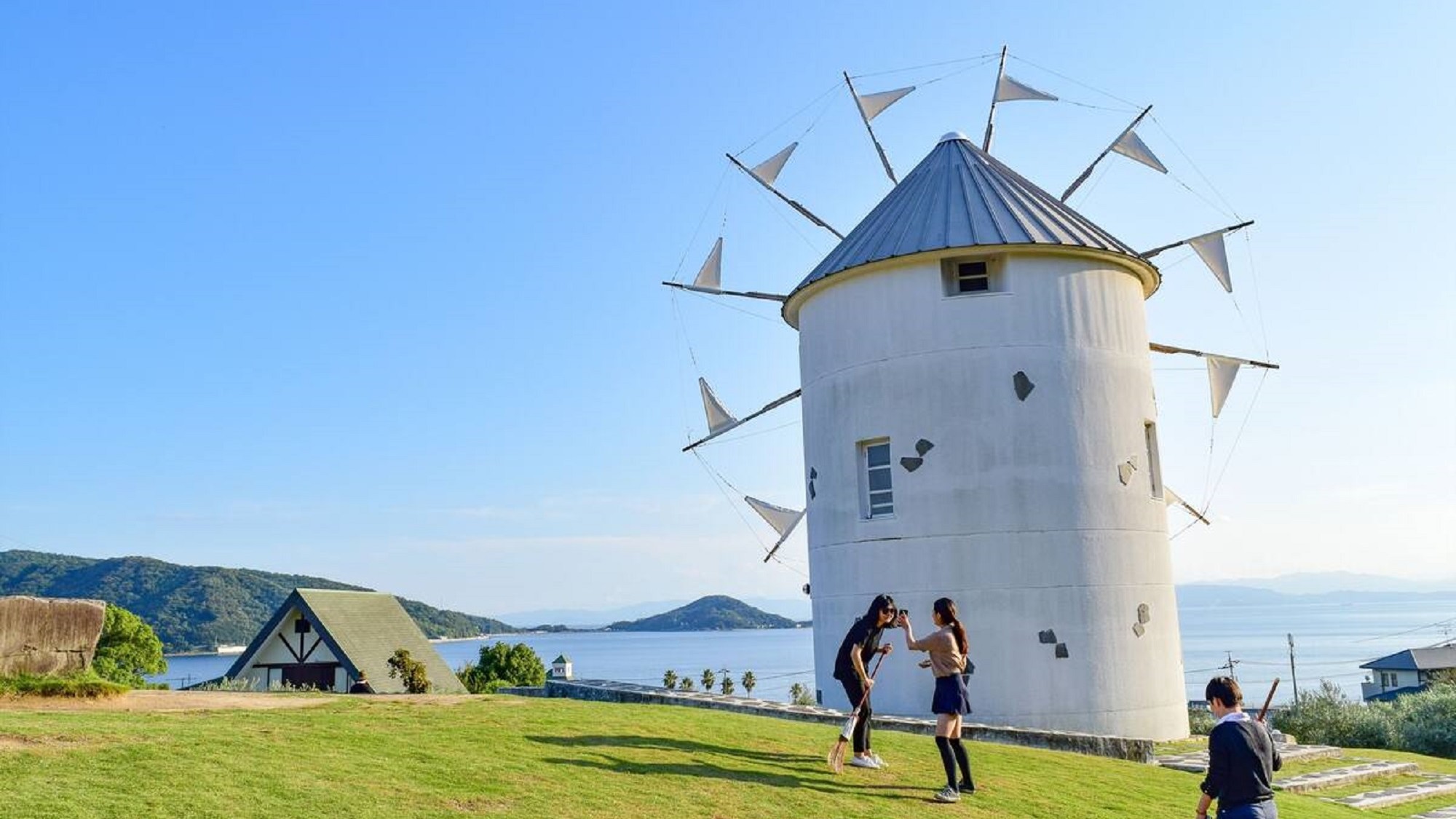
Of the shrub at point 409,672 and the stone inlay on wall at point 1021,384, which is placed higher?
the stone inlay on wall at point 1021,384

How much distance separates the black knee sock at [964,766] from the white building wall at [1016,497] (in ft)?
23.3

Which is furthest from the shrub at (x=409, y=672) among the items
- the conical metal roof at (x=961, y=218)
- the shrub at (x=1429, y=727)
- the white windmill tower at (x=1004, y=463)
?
the shrub at (x=1429, y=727)

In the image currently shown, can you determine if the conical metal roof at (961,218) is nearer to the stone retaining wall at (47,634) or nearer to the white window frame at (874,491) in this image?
the white window frame at (874,491)

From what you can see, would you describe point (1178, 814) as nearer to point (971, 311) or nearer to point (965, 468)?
point (965, 468)

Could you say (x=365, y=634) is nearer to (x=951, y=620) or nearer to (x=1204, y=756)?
(x=1204, y=756)

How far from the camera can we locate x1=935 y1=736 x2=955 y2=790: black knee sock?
9.86m

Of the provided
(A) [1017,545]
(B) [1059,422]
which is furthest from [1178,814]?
(B) [1059,422]

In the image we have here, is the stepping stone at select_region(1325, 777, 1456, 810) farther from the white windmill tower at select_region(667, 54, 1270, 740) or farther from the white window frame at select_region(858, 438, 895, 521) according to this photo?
the white window frame at select_region(858, 438, 895, 521)

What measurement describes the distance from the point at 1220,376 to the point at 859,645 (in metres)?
15.5

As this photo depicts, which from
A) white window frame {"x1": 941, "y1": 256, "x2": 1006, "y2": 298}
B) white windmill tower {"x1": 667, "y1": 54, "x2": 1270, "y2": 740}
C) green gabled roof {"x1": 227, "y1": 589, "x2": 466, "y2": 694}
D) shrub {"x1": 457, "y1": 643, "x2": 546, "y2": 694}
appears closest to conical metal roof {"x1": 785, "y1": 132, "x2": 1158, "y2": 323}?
white windmill tower {"x1": 667, "y1": 54, "x2": 1270, "y2": 740}

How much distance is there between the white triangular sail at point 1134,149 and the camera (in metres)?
22.7

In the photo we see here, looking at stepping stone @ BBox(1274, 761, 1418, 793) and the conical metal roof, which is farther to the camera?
the conical metal roof

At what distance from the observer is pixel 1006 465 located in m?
17.6

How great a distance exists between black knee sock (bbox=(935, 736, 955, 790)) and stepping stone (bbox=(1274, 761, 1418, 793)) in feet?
20.0
